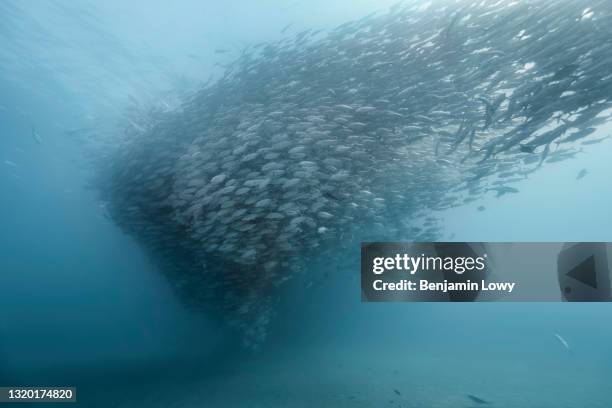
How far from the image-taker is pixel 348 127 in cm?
884

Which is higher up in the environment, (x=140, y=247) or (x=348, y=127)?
(x=348, y=127)

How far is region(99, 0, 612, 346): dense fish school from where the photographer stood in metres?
6.78

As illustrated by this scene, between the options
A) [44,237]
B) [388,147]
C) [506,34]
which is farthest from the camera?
[44,237]

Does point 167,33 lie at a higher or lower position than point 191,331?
higher

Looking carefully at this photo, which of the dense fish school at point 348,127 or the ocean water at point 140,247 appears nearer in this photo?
the dense fish school at point 348,127

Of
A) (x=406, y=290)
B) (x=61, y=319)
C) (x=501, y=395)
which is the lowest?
(x=501, y=395)

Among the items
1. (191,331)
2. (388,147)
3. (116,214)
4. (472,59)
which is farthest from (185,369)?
(472,59)

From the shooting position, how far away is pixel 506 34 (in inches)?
273

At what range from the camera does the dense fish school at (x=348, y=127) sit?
22.2ft

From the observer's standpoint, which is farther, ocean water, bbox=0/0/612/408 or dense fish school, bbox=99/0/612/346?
ocean water, bbox=0/0/612/408

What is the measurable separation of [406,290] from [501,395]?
36.4ft

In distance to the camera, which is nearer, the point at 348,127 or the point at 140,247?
the point at 348,127

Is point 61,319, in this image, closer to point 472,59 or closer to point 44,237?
point 44,237

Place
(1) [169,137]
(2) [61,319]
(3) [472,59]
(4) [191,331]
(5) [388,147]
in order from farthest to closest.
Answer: (2) [61,319]
(4) [191,331]
(1) [169,137]
(5) [388,147]
(3) [472,59]
